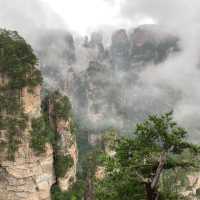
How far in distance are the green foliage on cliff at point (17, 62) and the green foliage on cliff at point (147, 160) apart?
40.1 metres

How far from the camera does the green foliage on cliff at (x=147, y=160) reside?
1838 centimetres

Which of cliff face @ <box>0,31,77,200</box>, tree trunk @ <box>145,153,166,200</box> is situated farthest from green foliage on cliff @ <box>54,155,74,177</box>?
tree trunk @ <box>145,153,166,200</box>

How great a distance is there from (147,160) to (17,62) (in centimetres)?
4315

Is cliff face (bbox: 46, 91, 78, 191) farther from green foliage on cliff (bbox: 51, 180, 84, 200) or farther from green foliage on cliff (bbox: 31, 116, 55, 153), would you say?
green foliage on cliff (bbox: 31, 116, 55, 153)

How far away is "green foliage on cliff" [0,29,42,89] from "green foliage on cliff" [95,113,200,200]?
40.1 m

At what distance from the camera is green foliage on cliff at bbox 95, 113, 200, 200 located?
60.3 feet

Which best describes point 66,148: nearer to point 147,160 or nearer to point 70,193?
point 70,193

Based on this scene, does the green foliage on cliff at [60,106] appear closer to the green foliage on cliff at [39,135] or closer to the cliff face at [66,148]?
the cliff face at [66,148]

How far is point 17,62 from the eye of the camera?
58781mm

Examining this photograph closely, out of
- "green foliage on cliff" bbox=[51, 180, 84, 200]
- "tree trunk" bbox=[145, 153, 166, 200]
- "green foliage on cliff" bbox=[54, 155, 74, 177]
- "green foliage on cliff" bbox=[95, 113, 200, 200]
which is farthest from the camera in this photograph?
"green foliage on cliff" bbox=[54, 155, 74, 177]

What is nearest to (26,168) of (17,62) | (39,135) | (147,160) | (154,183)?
(39,135)

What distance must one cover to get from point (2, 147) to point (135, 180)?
41002mm

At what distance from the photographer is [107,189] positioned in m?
20.1

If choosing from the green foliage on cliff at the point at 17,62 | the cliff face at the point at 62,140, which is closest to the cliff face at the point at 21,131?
the green foliage on cliff at the point at 17,62
